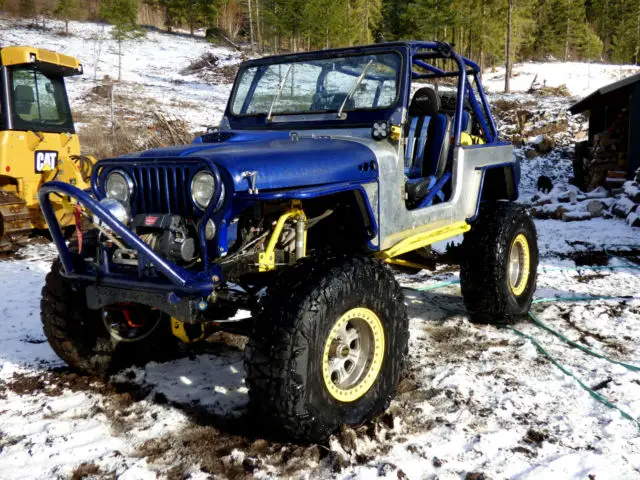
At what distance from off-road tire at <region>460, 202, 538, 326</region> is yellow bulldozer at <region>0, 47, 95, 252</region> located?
5.57 meters

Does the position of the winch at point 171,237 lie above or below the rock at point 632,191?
above

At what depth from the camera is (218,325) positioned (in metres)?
3.57

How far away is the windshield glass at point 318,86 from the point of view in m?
4.29

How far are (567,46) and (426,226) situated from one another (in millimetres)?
52982

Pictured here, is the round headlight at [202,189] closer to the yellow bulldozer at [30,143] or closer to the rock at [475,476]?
the rock at [475,476]

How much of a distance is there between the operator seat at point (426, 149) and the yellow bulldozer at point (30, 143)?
5.22 m

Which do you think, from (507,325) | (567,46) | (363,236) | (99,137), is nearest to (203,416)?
(363,236)

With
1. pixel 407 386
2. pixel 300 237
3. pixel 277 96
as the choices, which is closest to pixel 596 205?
pixel 277 96

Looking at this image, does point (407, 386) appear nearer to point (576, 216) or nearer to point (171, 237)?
point (171, 237)

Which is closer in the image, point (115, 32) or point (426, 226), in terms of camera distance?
point (426, 226)

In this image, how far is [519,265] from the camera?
5.59 metres

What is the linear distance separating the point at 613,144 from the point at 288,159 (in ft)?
46.8

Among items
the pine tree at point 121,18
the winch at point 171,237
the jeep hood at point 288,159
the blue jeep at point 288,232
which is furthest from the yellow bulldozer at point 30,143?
the pine tree at point 121,18

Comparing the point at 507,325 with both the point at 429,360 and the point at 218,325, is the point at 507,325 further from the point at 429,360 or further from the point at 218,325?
the point at 218,325
